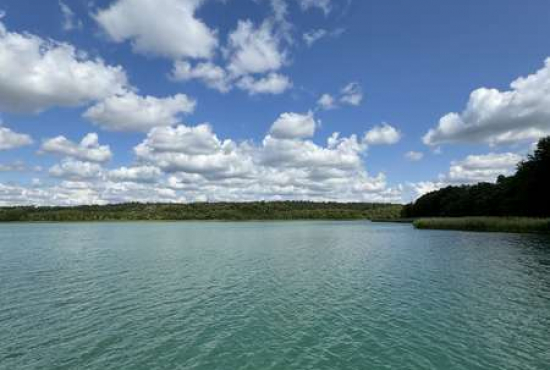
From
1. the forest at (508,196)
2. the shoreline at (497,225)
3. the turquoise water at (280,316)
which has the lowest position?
the turquoise water at (280,316)

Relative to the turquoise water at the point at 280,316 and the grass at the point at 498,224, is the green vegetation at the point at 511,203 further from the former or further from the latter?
the turquoise water at the point at 280,316

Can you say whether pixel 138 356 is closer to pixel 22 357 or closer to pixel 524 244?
pixel 22 357

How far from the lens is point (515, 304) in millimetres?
18312

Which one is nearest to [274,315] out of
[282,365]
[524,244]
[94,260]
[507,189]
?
[282,365]

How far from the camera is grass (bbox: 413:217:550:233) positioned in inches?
2315

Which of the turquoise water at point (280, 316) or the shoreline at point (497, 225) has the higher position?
the shoreline at point (497, 225)

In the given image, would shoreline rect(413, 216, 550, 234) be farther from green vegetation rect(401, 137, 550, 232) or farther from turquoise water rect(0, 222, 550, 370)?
turquoise water rect(0, 222, 550, 370)

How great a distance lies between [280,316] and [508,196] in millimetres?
87220

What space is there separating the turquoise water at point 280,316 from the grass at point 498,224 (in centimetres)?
3212

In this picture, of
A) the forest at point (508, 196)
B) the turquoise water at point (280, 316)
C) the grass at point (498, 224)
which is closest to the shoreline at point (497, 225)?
the grass at point (498, 224)

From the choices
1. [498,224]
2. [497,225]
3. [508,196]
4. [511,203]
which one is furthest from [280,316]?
[508,196]

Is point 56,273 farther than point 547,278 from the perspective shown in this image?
Yes

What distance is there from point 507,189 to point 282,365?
3552 inches

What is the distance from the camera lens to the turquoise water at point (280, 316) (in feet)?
40.2
